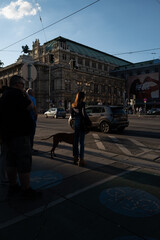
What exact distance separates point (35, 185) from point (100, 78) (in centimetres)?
6338

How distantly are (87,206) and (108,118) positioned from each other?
798 centimetres

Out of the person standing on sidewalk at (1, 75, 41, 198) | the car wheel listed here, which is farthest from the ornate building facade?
the person standing on sidewalk at (1, 75, 41, 198)

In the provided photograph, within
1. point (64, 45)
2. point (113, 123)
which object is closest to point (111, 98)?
point (64, 45)

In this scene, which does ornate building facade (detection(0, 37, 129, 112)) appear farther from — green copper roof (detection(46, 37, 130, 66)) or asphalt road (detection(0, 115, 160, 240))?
asphalt road (detection(0, 115, 160, 240))

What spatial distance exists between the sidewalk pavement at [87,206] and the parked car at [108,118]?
600 cm

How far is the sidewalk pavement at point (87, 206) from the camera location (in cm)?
200

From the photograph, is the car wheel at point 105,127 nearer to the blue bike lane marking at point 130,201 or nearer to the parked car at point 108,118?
the parked car at point 108,118

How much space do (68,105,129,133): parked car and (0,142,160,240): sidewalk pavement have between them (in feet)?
19.7

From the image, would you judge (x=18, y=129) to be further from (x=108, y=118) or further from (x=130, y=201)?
(x=108, y=118)

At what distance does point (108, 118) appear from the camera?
10227mm

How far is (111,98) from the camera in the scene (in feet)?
228

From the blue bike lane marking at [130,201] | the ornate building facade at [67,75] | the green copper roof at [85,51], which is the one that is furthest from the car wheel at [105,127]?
the green copper roof at [85,51]

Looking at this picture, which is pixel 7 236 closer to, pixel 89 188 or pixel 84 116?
pixel 89 188

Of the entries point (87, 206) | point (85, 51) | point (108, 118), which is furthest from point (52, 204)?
point (85, 51)
